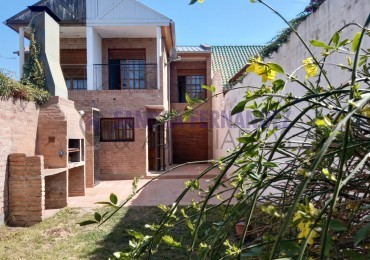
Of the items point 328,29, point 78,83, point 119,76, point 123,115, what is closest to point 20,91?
point 123,115

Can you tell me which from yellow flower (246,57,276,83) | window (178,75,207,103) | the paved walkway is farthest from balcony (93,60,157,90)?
yellow flower (246,57,276,83)

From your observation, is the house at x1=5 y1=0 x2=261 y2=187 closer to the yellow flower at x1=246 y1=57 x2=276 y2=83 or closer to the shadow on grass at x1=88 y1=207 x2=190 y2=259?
the shadow on grass at x1=88 y1=207 x2=190 y2=259

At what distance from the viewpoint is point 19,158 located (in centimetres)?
632

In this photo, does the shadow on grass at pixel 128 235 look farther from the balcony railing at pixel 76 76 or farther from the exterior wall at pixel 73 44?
the exterior wall at pixel 73 44

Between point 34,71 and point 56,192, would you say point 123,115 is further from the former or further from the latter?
point 56,192

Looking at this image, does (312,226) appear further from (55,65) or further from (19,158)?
(55,65)

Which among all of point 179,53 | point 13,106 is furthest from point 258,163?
point 179,53

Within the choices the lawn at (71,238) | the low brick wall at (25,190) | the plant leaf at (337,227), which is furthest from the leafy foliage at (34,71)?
the plant leaf at (337,227)

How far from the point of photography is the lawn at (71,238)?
448 centimetres

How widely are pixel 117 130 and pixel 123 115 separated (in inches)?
30.2

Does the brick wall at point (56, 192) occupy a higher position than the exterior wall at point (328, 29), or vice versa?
the exterior wall at point (328, 29)

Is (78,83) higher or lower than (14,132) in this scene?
higher

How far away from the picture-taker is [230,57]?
19.4m

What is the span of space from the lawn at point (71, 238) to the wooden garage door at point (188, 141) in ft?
37.0
